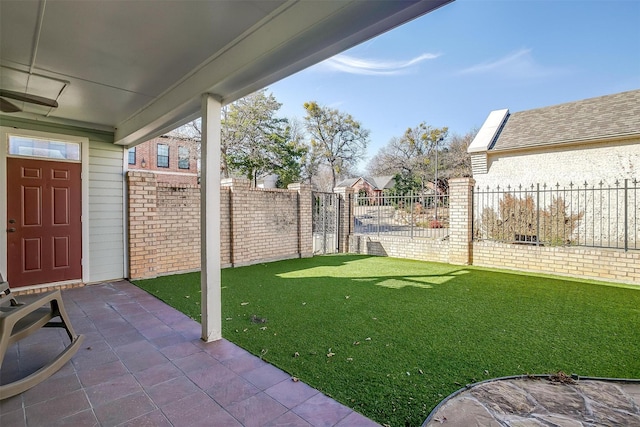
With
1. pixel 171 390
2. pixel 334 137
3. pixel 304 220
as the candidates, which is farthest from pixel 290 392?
pixel 334 137

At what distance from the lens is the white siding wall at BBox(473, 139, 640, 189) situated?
8914mm

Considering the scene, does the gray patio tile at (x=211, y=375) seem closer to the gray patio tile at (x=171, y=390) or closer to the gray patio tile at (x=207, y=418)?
the gray patio tile at (x=171, y=390)

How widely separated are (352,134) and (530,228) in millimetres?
18025

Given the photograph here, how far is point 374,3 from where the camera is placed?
163 centimetres

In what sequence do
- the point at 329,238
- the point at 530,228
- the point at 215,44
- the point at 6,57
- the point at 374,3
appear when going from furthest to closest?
the point at 329,238
the point at 530,228
the point at 6,57
the point at 215,44
the point at 374,3

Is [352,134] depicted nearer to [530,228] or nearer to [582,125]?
[582,125]

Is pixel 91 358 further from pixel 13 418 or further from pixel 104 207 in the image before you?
pixel 104 207

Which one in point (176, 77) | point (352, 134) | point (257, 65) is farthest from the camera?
point (352, 134)

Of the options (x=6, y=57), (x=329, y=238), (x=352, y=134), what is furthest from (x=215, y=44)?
(x=352, y=134)

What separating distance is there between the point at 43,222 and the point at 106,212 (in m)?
0.86

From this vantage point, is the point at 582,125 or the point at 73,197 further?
the point at 582,125

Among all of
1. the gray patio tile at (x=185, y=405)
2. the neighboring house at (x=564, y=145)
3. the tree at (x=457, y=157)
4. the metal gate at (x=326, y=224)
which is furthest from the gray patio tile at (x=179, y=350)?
the tree at (x=457, y=157)

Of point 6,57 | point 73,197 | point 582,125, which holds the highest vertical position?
point 582,125

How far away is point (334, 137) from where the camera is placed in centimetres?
2347
